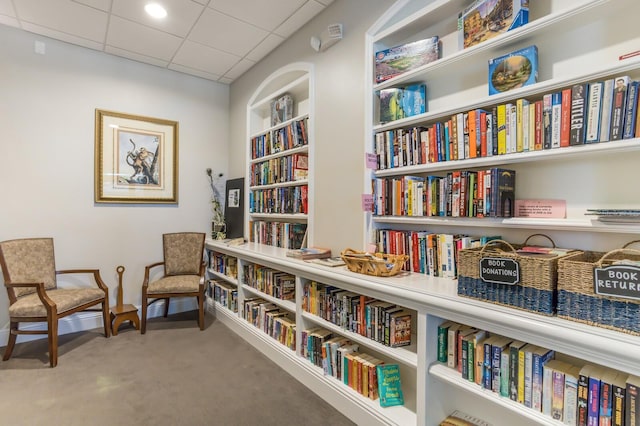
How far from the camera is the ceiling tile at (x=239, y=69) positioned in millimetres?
3562

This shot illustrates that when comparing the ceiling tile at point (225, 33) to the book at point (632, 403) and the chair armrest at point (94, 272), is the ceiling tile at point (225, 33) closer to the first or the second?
the chair armrest at point (94, 272)

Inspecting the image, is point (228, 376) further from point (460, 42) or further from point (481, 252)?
point (460, 42)

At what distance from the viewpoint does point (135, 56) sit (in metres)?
3.45

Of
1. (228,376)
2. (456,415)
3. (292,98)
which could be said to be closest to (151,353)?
(228,376)

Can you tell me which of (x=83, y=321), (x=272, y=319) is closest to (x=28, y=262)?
(x=83, y=321)

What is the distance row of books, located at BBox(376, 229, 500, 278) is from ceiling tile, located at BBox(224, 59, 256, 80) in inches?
101

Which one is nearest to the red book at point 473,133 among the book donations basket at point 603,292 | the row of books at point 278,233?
the book donations basket at point 603,292

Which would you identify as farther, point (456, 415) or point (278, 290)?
point (278, 290)

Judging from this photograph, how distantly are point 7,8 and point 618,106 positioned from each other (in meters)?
4.13

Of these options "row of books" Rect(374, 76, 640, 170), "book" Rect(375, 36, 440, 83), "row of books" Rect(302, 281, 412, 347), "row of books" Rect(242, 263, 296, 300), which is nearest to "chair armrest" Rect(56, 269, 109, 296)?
"row of books" Rect(242, 263, 296, 300)

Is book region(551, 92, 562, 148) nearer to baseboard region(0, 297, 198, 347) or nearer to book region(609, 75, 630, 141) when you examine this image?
book region(609, 75, 630, 141)

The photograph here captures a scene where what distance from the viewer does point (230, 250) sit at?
327cm

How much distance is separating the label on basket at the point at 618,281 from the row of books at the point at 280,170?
2.15 m

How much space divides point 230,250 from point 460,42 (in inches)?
102
